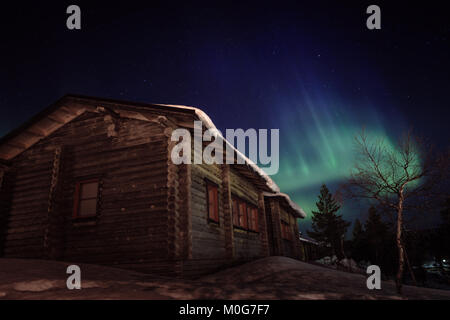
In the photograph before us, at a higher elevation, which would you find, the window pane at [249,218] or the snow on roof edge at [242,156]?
the snow on roof edge at [242,156]

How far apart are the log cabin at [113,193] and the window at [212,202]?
0.13 ft

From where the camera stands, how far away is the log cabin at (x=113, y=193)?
7730mm

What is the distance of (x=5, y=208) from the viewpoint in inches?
390

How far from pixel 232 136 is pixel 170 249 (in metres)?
4.65

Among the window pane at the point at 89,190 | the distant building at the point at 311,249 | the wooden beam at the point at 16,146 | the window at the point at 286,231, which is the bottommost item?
the distant building at the point at 311,249

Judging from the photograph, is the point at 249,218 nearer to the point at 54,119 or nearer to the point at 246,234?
the point at 246,234

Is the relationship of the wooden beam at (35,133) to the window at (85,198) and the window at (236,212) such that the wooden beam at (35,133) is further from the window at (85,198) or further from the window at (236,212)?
the window at (236,212)

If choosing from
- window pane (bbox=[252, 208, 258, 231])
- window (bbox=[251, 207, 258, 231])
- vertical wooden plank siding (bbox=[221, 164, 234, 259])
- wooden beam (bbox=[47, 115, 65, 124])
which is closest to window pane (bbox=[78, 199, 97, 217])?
wooden beam (bbox=[47, 115, 65, 124])

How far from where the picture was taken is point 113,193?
857 centimetres

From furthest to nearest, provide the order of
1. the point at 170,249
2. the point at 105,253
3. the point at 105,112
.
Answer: the point at 105,112 < the point at 105,253 < the point at 170,249

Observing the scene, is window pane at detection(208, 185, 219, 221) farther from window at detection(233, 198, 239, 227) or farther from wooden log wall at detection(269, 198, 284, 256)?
wooden log wall at detection(269, 198, 284, 256)

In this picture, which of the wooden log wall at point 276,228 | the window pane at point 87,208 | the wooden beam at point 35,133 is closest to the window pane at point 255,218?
the wooden log wall at point 276,228
